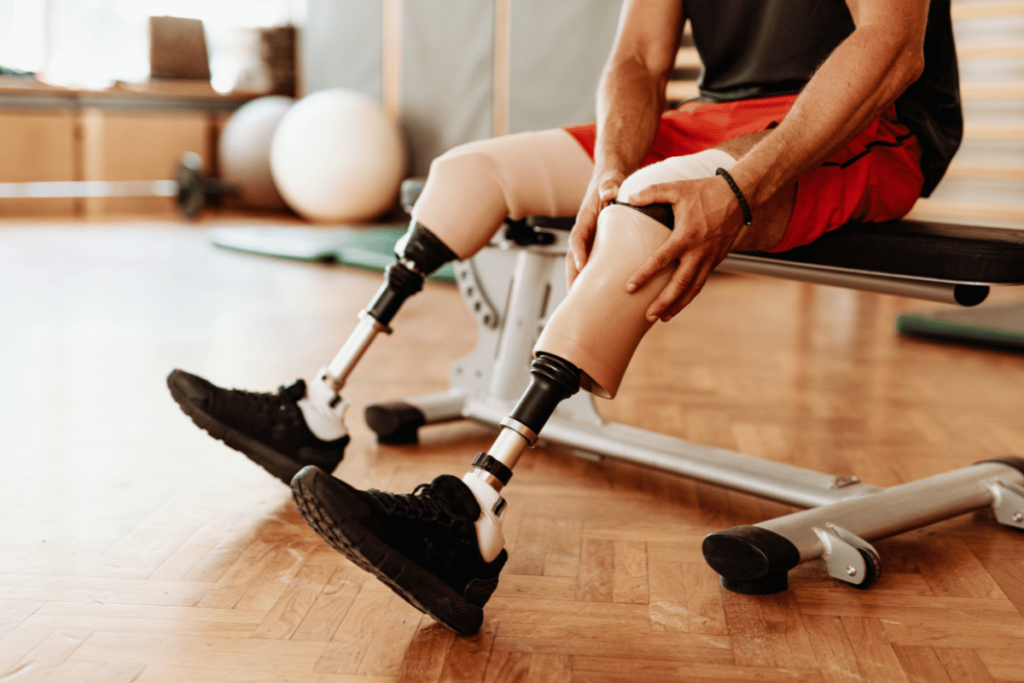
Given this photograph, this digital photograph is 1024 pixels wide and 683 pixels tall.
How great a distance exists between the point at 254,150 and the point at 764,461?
4.24m

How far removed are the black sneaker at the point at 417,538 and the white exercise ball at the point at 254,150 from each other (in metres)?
4.38

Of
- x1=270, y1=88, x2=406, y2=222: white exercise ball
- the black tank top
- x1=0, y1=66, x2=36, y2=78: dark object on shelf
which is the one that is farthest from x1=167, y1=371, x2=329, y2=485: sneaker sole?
x1=0, y1=66, x2=36, y2=78: dark object on shelf

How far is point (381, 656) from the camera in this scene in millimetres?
869

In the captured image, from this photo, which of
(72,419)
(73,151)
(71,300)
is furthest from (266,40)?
(72,419)

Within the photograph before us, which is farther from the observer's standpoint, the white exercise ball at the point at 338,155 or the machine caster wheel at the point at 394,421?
the white exercise ball at the point at 338,155

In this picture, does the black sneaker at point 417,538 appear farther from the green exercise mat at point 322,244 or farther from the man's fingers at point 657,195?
the green exercise mat at point 322,244

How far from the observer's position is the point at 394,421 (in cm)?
150

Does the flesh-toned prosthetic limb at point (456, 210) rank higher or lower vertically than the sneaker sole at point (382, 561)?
higher

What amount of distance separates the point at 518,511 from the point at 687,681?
1.44 feet

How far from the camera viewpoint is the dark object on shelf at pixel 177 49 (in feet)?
17.4

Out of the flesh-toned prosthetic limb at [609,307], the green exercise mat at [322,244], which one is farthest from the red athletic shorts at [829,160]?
the green exercise mat at [322,244]

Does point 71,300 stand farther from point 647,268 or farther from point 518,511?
point 647,268

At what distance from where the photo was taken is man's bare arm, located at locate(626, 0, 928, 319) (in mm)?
903

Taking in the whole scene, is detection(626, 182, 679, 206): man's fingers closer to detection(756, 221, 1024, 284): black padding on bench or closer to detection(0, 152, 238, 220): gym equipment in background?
detection(756, 221, 1024, 284): black padding on bench
